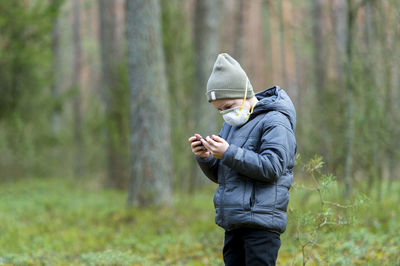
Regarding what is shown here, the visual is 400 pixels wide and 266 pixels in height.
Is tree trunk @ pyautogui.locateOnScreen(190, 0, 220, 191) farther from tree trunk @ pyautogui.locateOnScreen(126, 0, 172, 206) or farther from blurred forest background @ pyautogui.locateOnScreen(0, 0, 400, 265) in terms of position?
tree trunk @ pyautogui.locateOnScreen(126, 0, 172, 206)

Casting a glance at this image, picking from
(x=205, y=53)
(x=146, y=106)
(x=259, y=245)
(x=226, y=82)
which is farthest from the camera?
(x=205, y=53)

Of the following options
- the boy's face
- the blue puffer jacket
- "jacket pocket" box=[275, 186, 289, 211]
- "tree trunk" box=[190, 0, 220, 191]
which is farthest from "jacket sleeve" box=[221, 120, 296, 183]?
"tree trunk" box=[190, 0, 220, 191]

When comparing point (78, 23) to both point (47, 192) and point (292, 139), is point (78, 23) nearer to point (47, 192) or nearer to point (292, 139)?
point (47, 192)

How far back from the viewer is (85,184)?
15430mm

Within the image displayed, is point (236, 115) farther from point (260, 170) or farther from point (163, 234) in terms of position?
point (163, 234)

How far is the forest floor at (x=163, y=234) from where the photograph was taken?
183 inches

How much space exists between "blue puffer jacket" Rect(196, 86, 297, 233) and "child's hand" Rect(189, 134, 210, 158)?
0.47 feet

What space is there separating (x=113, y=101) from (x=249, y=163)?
10.2 m

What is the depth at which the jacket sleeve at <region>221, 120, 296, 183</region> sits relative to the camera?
2.74 meters

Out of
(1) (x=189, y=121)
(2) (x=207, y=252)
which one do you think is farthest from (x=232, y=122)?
(1) (x=189, y=121)

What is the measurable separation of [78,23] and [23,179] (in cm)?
1320

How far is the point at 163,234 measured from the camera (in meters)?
7.10

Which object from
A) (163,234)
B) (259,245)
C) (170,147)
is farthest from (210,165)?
(170,147)

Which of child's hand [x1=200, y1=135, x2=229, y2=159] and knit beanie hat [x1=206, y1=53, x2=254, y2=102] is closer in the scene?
child's hand [x1=200, y1=135, x2=229, y2=159]
